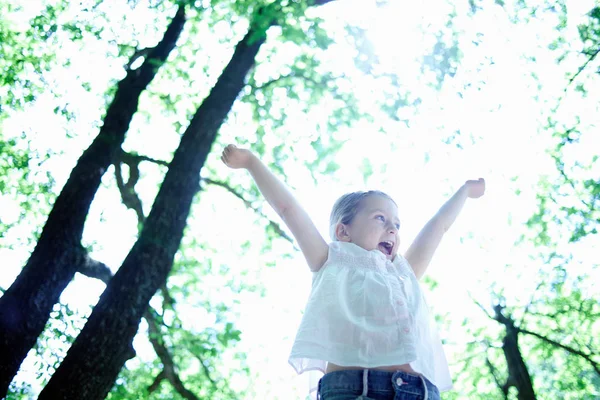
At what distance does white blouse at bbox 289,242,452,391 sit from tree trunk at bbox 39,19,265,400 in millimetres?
1798

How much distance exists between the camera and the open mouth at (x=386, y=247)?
8.37 feet

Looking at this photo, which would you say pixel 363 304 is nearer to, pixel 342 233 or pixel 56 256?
pixel 342 233

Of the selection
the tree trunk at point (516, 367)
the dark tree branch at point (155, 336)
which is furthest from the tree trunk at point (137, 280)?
the tree trunk at point (516, 367)

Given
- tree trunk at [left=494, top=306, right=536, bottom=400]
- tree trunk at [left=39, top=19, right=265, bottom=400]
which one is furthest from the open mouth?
tree trunk at [left=494, top=306, right=536, bottom=400]

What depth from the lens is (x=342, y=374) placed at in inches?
82.0

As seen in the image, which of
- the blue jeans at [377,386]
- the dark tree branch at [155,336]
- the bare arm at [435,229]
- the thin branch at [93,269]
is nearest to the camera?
the blue jeans at [377,386]

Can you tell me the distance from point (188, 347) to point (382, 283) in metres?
4.03

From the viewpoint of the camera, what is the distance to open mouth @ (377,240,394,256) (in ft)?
8.37

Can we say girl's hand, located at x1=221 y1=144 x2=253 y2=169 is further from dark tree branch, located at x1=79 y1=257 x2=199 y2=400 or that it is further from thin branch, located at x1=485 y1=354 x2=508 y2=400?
thin branch, located at x1=485 y1=354 x2=508 y2=400

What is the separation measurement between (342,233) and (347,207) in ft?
0.40

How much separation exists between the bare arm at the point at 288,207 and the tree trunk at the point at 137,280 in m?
1.43

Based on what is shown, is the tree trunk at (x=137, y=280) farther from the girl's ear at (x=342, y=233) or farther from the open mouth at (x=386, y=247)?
the open mouth at (x=386, y=247)

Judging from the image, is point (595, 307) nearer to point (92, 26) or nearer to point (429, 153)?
point (429, 153)

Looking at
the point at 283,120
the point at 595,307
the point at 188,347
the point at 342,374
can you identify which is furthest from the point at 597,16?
the point at 342,374
